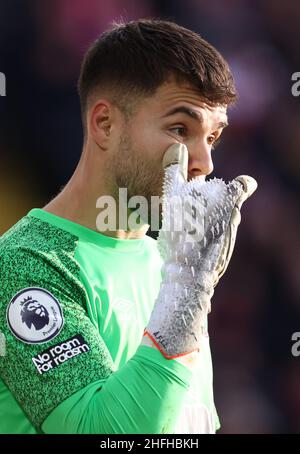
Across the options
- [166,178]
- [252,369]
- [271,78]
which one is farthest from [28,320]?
[271,78]

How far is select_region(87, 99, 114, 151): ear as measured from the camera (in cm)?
258

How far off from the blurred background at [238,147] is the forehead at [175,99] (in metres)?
2.36

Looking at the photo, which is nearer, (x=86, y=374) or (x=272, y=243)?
(x=86, y=374)

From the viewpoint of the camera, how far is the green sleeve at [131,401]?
2.00 metres

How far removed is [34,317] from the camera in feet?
7.01

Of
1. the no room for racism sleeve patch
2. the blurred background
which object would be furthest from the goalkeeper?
the blurred background

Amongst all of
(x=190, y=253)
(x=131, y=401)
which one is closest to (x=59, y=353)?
(x=131, y=401)

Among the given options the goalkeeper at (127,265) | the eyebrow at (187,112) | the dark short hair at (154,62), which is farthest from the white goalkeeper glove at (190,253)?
the dark short hair at (154,62)

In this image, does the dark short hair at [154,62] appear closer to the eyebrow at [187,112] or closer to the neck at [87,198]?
A: the eyebrow at [187,112]

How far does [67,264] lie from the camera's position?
2311 mm

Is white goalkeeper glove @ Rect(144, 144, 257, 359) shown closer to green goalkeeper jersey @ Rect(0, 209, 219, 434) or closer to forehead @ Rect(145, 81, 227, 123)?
green goalkeeper jersey @ Rect(0, 209, 219, 434)

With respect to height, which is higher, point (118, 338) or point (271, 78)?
point (271, 78)
